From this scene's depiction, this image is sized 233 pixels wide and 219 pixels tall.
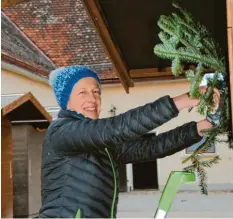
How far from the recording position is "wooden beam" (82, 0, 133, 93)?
3332mm

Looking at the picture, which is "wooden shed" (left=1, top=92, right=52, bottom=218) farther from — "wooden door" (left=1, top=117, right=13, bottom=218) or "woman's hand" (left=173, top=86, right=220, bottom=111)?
"woman's hand" (left=173, top=86, right=220, bottom=111)

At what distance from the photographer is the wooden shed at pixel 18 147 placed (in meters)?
9.58

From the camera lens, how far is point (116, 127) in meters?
1.69

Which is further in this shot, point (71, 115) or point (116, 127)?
point (71, 115)

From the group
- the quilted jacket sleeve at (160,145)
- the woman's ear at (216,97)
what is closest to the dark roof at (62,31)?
the quilted jacket sleeve at (160,145)

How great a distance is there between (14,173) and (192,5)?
8.42 meters

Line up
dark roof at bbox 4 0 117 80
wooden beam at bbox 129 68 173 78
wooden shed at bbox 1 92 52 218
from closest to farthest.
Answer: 1. wooden beam at bbox 129 68 173 78
2. wooden shed at bbox 1 92 52 218
3. dark roof at bbox 4 0 117 80

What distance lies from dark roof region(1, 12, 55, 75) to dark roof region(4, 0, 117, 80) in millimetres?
287

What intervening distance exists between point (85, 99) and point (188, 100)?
47 centimetres

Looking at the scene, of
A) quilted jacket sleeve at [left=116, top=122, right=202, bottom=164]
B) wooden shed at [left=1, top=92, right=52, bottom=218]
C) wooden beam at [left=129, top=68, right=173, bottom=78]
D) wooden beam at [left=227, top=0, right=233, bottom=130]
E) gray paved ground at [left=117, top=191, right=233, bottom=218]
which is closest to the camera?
wooden beam at [left=227, top=0, right=233, bottom=130]

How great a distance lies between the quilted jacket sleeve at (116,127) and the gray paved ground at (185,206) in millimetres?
7217

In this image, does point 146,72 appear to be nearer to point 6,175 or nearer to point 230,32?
point 230,32

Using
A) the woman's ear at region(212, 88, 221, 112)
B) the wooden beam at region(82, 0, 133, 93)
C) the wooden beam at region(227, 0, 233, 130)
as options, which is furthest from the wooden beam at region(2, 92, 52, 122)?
the wooden beam at region(227, 0, 233, 130)

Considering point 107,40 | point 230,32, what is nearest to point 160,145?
point 230,32
